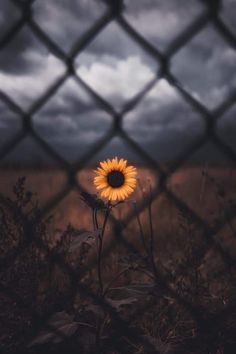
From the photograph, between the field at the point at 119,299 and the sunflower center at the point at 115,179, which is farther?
the sunflower center at the point at 115,179

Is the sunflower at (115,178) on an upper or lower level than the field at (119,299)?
upper

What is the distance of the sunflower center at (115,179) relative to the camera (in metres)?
1.61

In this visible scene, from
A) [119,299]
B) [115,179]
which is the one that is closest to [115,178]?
[115,179]

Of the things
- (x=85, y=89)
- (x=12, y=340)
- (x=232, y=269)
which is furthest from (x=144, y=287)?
(x=232, y=269)

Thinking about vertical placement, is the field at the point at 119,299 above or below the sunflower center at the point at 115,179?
below

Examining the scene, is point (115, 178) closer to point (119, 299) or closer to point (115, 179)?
point (115, 179)

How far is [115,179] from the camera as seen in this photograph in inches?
64.0

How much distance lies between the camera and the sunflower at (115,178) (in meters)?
1.59

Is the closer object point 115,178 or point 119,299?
point 119,299

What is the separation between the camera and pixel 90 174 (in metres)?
3.33

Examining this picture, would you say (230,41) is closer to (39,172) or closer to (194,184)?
(39,172)

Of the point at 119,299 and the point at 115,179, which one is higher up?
the point at 115,179

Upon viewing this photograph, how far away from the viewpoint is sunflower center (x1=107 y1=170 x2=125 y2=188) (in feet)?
5.29

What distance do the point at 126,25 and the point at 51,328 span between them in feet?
2.18
